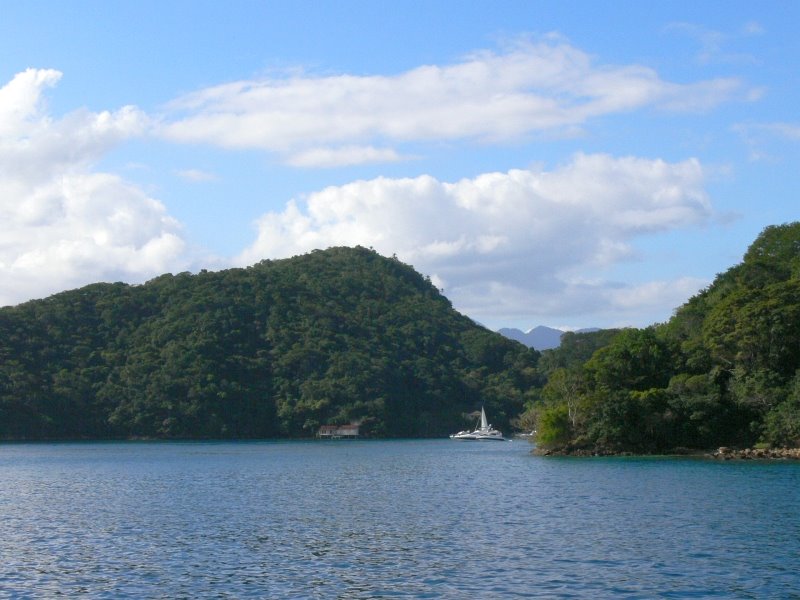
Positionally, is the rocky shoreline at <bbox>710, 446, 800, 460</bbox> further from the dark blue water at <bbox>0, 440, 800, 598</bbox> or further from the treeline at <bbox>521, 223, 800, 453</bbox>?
the dark blue water at <bbox>0, 440, 800, 598</bbox>

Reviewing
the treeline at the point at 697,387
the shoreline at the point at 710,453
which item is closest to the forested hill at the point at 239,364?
the shoreline at the point at 710,453

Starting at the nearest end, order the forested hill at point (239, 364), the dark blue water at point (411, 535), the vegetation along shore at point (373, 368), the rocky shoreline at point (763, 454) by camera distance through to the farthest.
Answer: the dark blue water at point (411, 535) → the rocky shoreline at point (763, 454) → the vegetation along shore at point (373, 368) → the forested hill at point (239, 364)

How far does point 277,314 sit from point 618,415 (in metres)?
Answer: 108

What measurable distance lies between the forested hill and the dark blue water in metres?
83.6

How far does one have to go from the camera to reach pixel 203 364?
151 metres

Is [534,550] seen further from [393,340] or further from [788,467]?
[393,340]

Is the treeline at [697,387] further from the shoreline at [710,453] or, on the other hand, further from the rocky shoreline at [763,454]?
the rocky shoreline at [763,454]

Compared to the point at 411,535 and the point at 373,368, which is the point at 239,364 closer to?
the point at 373,368

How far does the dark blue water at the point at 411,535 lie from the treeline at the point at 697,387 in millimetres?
13729

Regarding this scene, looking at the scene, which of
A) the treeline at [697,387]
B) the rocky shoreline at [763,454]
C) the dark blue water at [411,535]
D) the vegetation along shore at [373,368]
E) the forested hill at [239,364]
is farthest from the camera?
the forested hill at [239,364]

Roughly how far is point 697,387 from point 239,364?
95.6m

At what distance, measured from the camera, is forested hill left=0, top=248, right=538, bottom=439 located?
479 ft

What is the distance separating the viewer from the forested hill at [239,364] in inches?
5743

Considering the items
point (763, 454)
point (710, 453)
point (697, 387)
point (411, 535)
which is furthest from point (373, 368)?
point (411, 535)
